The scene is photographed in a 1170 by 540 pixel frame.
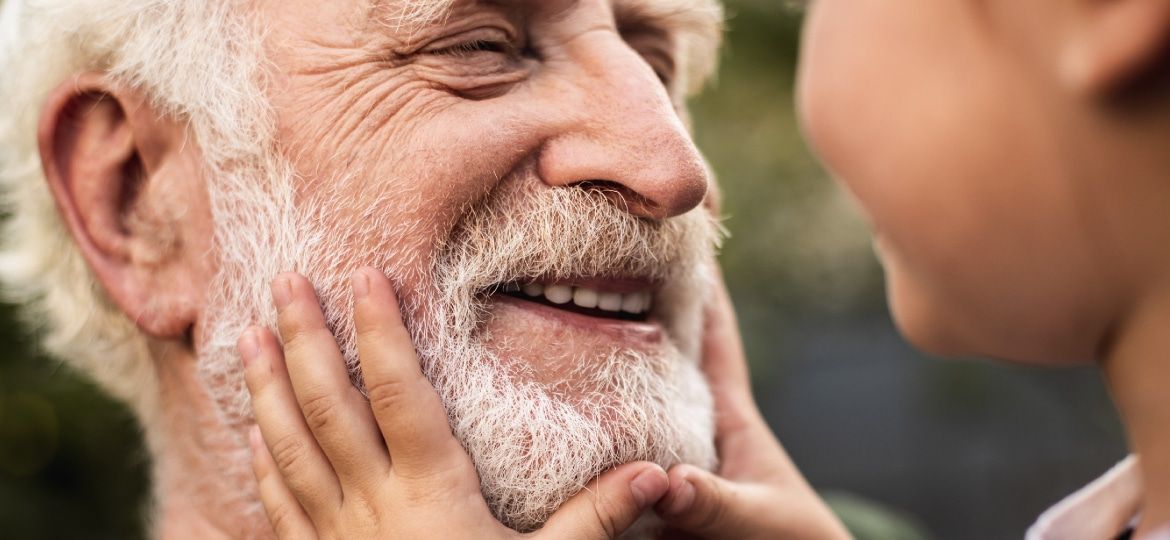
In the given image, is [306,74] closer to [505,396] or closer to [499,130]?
[499,130]

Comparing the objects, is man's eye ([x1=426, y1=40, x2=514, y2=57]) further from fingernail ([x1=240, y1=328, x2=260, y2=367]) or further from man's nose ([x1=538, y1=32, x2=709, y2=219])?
fingernail ([x1=240, y1=328, x2=260, y2=367])

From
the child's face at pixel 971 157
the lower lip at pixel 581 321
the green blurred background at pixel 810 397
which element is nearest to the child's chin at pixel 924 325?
the child's face at pixel 971 157

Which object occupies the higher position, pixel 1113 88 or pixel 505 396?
pixel 1113 88

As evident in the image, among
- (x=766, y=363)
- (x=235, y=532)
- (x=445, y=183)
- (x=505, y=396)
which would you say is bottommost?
(x=766, y=363)

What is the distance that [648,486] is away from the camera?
1.81 m

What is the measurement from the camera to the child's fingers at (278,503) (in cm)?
186

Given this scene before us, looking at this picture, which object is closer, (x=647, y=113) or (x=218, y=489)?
(x=647, y=113)

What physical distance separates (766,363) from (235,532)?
16.9ft

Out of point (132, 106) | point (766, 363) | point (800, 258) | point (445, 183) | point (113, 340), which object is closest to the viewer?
point (445, 183)

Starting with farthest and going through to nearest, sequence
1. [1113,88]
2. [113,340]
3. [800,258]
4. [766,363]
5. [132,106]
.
→ [800,258] → [766,363] → [113,340] → [132,106] → [1113,88]

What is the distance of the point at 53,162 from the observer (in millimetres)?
2182

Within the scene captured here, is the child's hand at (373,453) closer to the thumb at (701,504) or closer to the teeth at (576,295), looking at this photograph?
the thumb at (701,504)

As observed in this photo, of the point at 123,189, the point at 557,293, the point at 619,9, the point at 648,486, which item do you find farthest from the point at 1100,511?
the point at 123,189

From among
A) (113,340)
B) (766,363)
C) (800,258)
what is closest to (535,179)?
(113,340)
